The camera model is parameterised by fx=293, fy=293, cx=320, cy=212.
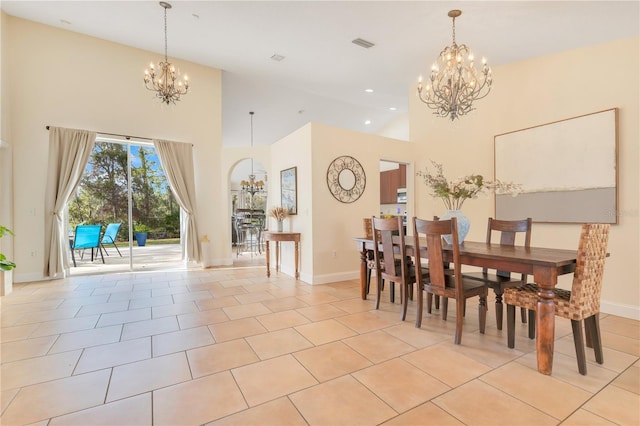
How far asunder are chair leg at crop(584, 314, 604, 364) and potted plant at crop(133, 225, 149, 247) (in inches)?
254

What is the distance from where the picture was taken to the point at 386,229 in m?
3.03

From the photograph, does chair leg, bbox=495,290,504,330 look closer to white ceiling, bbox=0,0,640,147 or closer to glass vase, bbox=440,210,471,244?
glass vase, bbox=440,210,471,244

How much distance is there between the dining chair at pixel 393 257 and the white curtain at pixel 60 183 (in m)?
5.00

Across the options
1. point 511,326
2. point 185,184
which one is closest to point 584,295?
point 511,326

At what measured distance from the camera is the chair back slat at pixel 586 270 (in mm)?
1959

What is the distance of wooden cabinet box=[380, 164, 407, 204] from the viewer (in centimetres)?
753

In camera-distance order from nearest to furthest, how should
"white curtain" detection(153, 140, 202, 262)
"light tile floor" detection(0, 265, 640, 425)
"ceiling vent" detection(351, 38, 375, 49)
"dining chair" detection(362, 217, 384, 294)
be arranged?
1. "light tile floor" detection(0, 265, 640, 425)
2. "dining chair" detection(362, 217, 384, 294)
3. "ceiling vent" detection(351, 38, 375, 49)
4. "white curtain" detection(153, 140, 202, 262)

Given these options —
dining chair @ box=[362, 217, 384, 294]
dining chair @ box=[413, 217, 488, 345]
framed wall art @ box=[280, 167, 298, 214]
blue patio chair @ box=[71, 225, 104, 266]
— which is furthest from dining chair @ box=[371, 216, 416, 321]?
blue patio chair @ box=[71, 225, 104, 266]

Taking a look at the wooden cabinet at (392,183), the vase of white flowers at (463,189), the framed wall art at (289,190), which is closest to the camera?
the vase of white flowers at (463,189)

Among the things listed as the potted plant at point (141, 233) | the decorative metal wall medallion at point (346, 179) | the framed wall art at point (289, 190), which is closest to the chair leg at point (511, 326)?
the decorative metal wall medallion at point (346, 179)

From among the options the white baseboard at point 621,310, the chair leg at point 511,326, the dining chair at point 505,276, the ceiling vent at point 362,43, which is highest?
the ceiling vent at point 362,43

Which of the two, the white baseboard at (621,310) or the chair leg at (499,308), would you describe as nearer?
the chair leg at (499,308)

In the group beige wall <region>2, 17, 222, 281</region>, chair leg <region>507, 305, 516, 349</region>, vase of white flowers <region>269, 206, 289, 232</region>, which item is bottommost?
chair leg <region>507, 305, 516, 349</region>

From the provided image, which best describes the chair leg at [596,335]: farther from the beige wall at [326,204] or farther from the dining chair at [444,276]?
the beige wall at [326,204]
